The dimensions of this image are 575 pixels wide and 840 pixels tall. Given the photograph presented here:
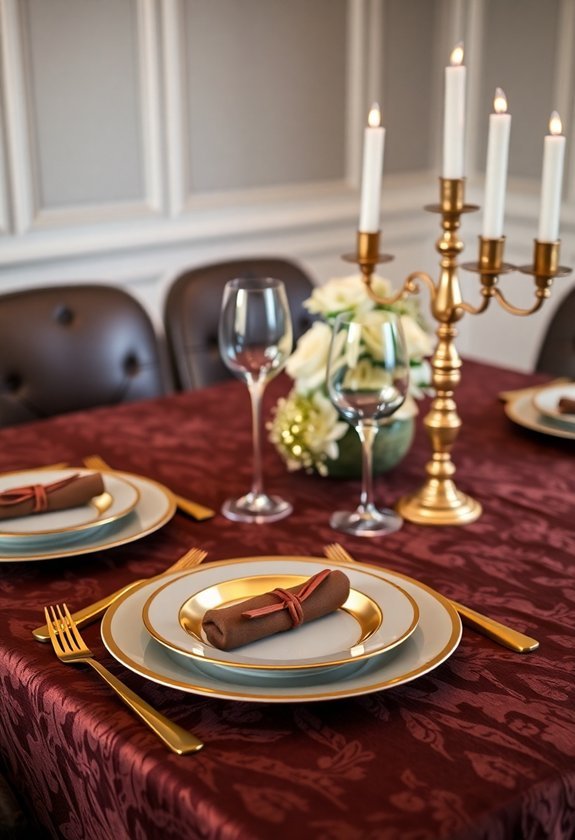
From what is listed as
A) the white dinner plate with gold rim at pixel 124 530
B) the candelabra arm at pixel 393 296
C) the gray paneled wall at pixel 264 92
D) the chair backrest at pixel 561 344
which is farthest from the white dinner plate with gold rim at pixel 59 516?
the gray paneled wall at pixel 264 92

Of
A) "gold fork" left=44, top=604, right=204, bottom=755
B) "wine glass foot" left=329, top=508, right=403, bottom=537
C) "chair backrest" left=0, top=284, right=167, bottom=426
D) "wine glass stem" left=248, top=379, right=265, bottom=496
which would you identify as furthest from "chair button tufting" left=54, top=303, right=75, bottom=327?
"gold fork" left=44, top=604, right=204, bottom=755

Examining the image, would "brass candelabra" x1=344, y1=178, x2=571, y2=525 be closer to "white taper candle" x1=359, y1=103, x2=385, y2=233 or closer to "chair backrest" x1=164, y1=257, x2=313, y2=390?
"white taper candle" x1=359, y1=103, x2=385, y2=233

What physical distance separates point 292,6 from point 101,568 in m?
2.22

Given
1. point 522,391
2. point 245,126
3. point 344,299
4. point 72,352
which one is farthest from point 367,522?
point 245,126

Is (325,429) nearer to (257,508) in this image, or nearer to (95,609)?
(257,508)

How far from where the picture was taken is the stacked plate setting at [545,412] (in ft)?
4.96

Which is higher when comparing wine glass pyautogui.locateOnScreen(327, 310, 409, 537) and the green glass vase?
wine glass pyautogui.locateOnScreen(327, 310, 409, 537)

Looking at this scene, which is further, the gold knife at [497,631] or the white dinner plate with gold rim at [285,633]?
the gold knife at [497,631]

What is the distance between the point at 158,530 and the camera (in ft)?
4.07

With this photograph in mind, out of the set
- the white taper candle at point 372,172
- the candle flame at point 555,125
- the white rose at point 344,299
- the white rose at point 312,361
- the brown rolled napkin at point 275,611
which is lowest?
the brown rolled napkin at point 275,611

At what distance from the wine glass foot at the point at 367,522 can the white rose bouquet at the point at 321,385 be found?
10cm

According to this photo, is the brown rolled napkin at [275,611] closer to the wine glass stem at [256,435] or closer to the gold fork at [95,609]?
the gold fork at [95,609]

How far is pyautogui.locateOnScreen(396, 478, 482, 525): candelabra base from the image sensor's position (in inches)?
49.7

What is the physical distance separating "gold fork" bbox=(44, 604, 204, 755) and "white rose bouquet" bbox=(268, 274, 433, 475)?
398 mm
